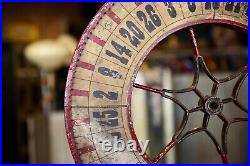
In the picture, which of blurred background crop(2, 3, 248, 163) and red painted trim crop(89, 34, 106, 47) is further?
blurred background crop(2, 3, 248, 163)

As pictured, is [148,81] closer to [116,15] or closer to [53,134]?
[53,134]

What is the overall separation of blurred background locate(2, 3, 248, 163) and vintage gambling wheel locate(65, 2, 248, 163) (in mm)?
223

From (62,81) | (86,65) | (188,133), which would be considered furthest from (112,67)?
(62,81)

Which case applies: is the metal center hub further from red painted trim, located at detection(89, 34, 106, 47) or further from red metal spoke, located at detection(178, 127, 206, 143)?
red painted trim, located at detection(89, 34, 106, 47)

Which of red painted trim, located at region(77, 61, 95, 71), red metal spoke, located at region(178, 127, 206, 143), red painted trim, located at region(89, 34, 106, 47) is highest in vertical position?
red painted trim, located at region(89, 34, 106, 47)

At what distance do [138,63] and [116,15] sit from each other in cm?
12

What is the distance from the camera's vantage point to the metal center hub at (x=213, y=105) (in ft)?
3.23

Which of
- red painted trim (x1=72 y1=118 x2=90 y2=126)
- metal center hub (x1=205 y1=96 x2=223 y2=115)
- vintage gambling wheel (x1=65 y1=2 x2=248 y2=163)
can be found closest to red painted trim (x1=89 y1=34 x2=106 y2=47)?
vintage gambling wheel (x1=65 y1=2 x2=248 y2=163)

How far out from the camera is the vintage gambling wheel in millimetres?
918

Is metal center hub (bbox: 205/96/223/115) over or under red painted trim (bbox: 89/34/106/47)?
under

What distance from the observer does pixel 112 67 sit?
941mm

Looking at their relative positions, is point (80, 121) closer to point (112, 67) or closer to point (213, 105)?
point (112, 67)

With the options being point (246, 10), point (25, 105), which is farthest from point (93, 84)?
point (25, 105)

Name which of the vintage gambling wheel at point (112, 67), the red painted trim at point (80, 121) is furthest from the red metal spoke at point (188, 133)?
the red painted trim at point (80, 121)
